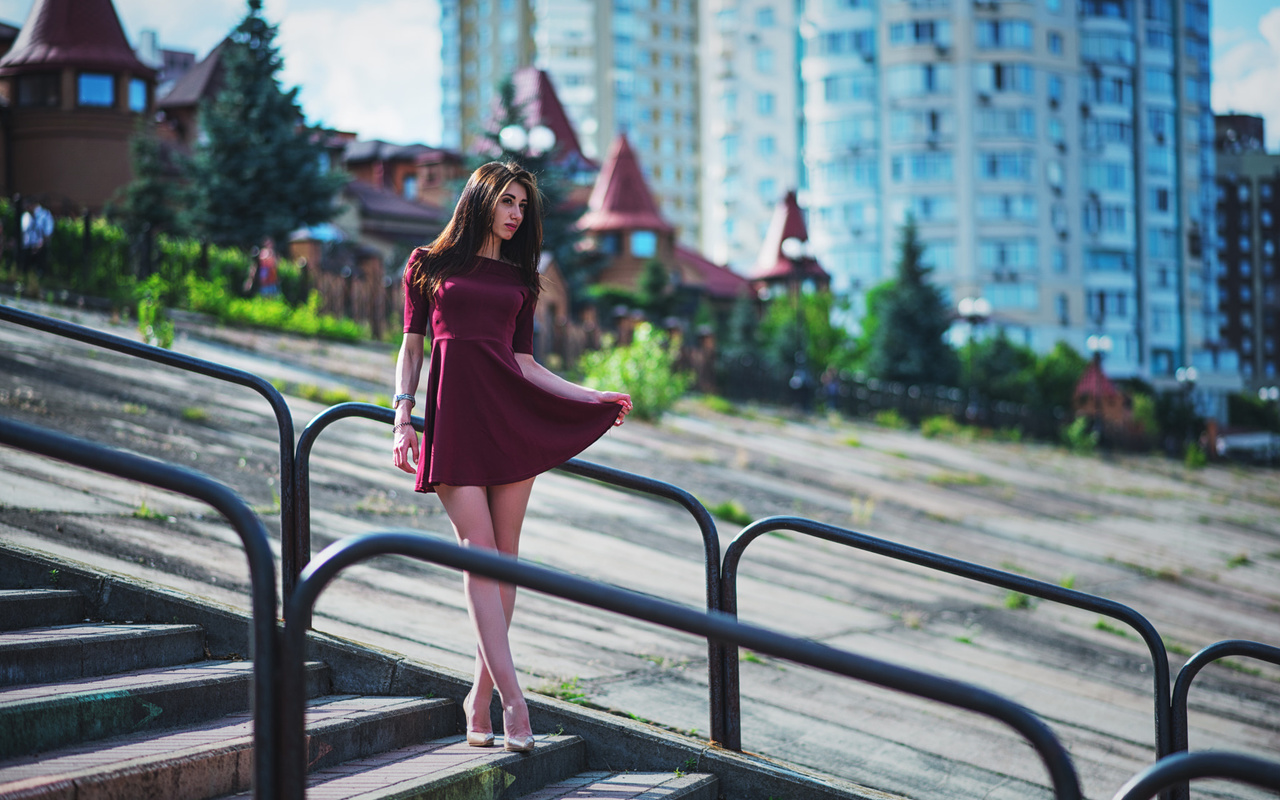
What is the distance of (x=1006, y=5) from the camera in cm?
7462

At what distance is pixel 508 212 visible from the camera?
13.2ft

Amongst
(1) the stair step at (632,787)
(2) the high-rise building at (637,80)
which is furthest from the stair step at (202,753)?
(2) the high-rise building at (637,80)

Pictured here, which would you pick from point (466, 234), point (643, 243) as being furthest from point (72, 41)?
point (466, 234)

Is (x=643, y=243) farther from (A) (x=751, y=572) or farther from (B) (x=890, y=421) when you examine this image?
(A) (x=751, y=572)

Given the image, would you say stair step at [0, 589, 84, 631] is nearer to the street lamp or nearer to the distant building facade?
the street lamp

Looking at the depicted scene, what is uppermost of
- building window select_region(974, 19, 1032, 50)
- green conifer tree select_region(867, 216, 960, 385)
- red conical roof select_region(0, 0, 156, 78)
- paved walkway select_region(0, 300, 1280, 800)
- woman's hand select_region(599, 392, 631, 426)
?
building window select_region(974, 19, 1032, 50)

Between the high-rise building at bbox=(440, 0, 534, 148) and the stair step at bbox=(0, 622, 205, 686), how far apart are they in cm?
10526

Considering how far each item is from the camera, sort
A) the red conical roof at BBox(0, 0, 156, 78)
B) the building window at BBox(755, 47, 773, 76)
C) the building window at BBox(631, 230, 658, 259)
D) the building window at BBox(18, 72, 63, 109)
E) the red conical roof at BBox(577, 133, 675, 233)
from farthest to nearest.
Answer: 1. the building window at BBox(755, 47, 773, 76)
2. the building window at BBox(631, 230, 658, 259)
3. the red conical roof at BBox(577, 133, 675, 233)
4. the building window at BBox(18, 72, 63, 109)
5. the red conical roof at BBox(0, 0, 156, 78)

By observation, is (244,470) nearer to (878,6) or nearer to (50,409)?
(50,409)

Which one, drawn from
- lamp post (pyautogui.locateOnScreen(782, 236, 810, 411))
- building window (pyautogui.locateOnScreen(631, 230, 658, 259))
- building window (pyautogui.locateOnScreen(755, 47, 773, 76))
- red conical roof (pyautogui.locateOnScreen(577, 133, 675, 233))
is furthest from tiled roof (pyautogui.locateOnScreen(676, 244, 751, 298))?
building window (pyautogui.locateOnScreen(755, 47, 773, 76))

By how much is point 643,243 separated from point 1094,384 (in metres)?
20.8

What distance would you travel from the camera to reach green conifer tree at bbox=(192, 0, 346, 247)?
1284 inches

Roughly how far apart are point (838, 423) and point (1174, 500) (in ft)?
25.2

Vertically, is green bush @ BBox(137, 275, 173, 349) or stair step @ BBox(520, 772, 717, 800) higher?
green bush @ BBox(137, 275, 173, 349)
